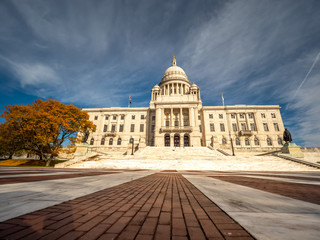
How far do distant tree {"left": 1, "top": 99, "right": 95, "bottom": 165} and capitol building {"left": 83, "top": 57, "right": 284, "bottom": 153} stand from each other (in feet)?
56.4

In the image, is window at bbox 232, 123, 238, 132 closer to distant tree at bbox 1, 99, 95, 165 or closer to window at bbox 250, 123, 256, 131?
window at bbox 250, 123, 256, 131

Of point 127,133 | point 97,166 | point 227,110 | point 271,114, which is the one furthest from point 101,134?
point 271,114

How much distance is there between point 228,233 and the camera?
1.08 metres

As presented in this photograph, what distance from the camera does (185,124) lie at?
3738cm

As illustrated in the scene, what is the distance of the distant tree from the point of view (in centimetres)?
1683

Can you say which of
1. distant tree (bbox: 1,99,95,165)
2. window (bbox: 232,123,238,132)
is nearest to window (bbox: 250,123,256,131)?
window (bbox: 232,123,238,132)

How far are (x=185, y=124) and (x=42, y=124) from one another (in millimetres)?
A: 29876

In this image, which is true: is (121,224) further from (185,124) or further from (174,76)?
(174,76)

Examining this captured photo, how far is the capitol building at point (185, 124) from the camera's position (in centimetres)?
3553

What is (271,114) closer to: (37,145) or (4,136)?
(37,145)

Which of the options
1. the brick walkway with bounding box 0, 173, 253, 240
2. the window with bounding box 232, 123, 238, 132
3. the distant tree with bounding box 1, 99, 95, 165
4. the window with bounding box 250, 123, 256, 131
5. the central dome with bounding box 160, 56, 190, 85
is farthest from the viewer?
the central dome with bounding box 160, 56, 190, 85

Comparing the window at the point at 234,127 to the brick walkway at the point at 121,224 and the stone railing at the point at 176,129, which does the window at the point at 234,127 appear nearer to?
the stone railing at the point at 176,129

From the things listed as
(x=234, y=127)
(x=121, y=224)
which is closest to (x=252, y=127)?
(x=234, y=127)

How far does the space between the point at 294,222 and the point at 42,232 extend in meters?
2.16
